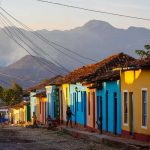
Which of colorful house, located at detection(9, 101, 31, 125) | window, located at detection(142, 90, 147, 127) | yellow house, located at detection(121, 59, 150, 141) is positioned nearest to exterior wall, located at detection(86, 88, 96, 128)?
yellow house, located at detection(121, 59, 150, 141)

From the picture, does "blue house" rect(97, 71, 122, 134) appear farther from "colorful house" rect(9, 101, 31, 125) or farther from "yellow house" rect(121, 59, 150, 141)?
"colorful house" rect(9, 101, 31, 125)

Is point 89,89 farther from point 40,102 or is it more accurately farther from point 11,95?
point 11,95

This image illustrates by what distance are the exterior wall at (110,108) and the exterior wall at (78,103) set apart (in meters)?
5.39

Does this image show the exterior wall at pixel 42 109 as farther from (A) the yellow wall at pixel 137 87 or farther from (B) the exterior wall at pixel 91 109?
(A) the yellow wall at pixel 137 87

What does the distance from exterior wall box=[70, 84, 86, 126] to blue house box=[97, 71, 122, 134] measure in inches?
210

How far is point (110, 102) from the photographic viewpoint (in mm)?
30703

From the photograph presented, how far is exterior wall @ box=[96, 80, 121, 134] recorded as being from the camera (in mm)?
29078

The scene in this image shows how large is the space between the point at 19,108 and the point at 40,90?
17.9m

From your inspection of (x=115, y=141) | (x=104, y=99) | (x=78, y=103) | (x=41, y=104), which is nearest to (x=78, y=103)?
(x=78, y=103)

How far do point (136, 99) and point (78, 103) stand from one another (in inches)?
621

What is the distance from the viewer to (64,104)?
48.6 metres

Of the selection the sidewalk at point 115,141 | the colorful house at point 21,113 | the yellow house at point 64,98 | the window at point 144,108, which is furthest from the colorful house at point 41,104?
the window at point 144,108

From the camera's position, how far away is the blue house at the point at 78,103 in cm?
3905

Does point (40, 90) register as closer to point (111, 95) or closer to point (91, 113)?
point (91, 113)
